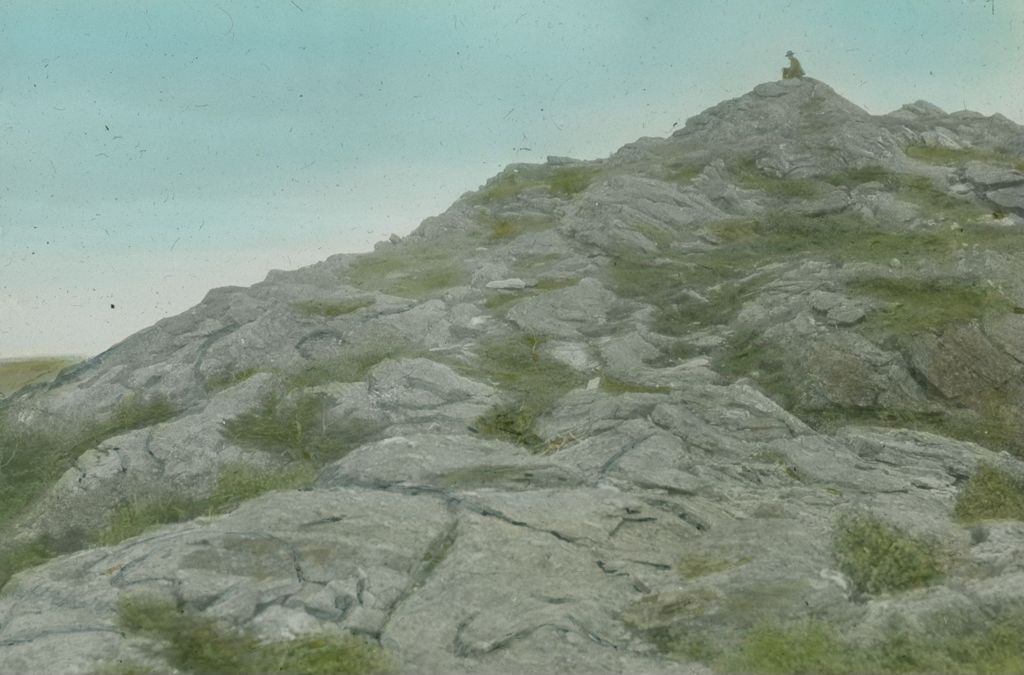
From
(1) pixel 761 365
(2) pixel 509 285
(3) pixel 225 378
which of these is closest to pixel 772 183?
(2) pixel 509 285

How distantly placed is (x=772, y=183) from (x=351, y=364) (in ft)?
102

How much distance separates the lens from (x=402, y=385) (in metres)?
26.8

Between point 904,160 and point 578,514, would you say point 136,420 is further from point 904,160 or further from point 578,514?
point 904,160

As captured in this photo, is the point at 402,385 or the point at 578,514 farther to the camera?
the point at 402,385

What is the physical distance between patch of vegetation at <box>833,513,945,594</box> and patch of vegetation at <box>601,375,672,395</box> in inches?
346

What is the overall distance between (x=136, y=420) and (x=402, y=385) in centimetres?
874

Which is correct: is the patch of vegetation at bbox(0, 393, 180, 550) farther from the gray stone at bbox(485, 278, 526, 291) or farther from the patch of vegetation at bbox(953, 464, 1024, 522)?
the patch of vegetation at bbox(953, 464, 1024, 522)

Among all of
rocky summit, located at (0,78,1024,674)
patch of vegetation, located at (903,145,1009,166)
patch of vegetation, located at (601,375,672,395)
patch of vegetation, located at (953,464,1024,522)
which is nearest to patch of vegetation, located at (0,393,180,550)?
rocky summit, located at (0,78,1024,674)

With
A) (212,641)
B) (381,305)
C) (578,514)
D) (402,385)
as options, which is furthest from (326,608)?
(381,305)

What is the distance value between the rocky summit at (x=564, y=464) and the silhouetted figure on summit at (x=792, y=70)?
26.6 metres

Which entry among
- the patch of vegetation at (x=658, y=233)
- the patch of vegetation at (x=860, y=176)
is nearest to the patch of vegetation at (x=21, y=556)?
the patch of vegetation at (x=658, y=233)

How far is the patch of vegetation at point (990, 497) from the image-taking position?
19.6 meters

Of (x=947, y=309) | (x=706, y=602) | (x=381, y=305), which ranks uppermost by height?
(x=381, y=305)

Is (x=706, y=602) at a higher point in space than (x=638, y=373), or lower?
lower
